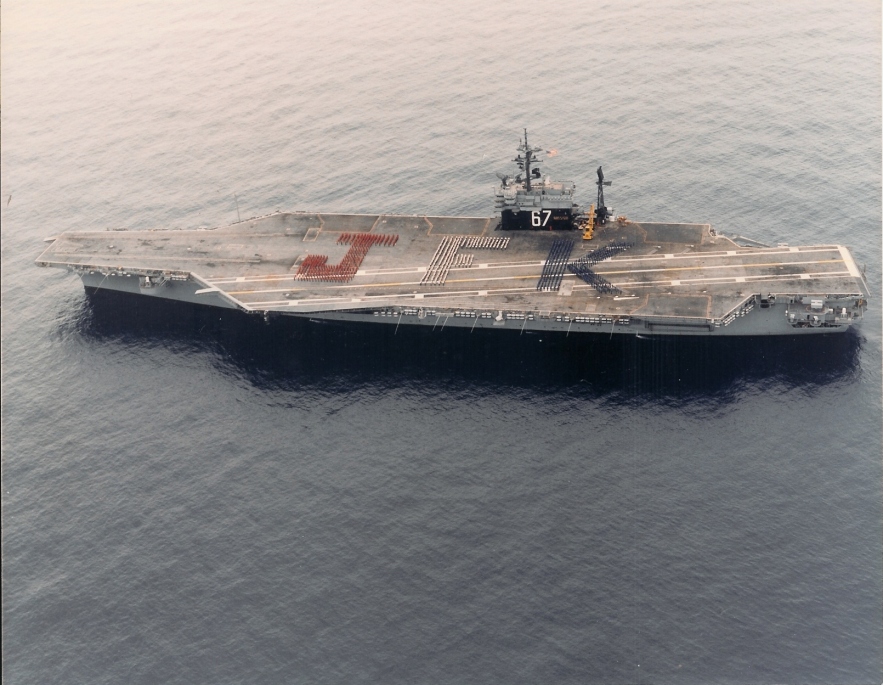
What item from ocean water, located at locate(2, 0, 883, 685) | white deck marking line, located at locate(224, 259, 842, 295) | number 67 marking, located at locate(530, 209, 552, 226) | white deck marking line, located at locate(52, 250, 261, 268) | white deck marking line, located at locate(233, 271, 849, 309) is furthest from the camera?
white deck marking line, located at locate(52, 250, 261, 268)

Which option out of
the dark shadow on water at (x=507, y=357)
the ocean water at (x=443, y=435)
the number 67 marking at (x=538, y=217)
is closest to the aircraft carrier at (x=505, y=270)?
the number 67 marking at (x=538, y=217)

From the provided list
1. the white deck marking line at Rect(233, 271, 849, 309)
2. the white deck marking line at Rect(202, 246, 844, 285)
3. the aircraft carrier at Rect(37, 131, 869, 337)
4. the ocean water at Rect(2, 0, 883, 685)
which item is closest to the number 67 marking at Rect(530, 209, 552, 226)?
the aircraft carrier at Rect(37, 131, 869, 337)

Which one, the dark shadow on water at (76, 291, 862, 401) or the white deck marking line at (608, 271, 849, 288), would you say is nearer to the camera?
the dark shadow on water at (76, 291, 862, 401)

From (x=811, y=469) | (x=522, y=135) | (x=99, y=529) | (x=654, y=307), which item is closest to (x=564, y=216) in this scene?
(x=654, y=307)

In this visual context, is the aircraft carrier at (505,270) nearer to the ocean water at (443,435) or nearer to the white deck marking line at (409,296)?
the white deck marking line at (409,296)

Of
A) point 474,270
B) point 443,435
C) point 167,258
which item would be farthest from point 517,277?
point 167,258

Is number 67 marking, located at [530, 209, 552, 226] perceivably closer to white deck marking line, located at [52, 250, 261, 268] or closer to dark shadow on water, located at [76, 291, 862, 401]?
dark shadow on water, located at [76, 291, 862, 401]

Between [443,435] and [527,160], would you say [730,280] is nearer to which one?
[527,160]
